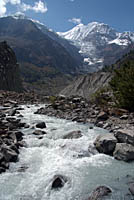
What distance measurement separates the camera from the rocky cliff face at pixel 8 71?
88.2 meters

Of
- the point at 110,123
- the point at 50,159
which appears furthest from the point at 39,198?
the point at 110,123

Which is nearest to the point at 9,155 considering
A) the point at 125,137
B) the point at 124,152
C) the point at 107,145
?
the point at 107,145

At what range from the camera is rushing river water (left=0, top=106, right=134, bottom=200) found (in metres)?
8.41

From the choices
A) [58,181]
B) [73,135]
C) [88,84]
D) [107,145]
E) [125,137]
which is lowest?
[58,181]

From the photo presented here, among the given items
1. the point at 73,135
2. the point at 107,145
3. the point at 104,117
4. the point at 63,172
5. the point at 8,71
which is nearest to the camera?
the point at 63,172

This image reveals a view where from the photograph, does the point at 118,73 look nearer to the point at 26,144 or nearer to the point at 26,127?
the point at 26,127

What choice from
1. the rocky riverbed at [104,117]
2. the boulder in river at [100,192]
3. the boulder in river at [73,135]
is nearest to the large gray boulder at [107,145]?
the boulder in river at [73,135]

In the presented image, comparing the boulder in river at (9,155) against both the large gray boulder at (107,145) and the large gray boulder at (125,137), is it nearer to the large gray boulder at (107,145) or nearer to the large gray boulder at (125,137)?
the large gray boulder at (107,145)

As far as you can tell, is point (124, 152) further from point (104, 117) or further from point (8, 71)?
point (8, 71)

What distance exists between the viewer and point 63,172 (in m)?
10.1

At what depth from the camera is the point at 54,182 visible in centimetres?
892

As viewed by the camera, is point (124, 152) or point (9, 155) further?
point (124, 152)

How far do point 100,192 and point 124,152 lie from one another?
4011mm

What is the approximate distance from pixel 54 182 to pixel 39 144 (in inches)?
215
